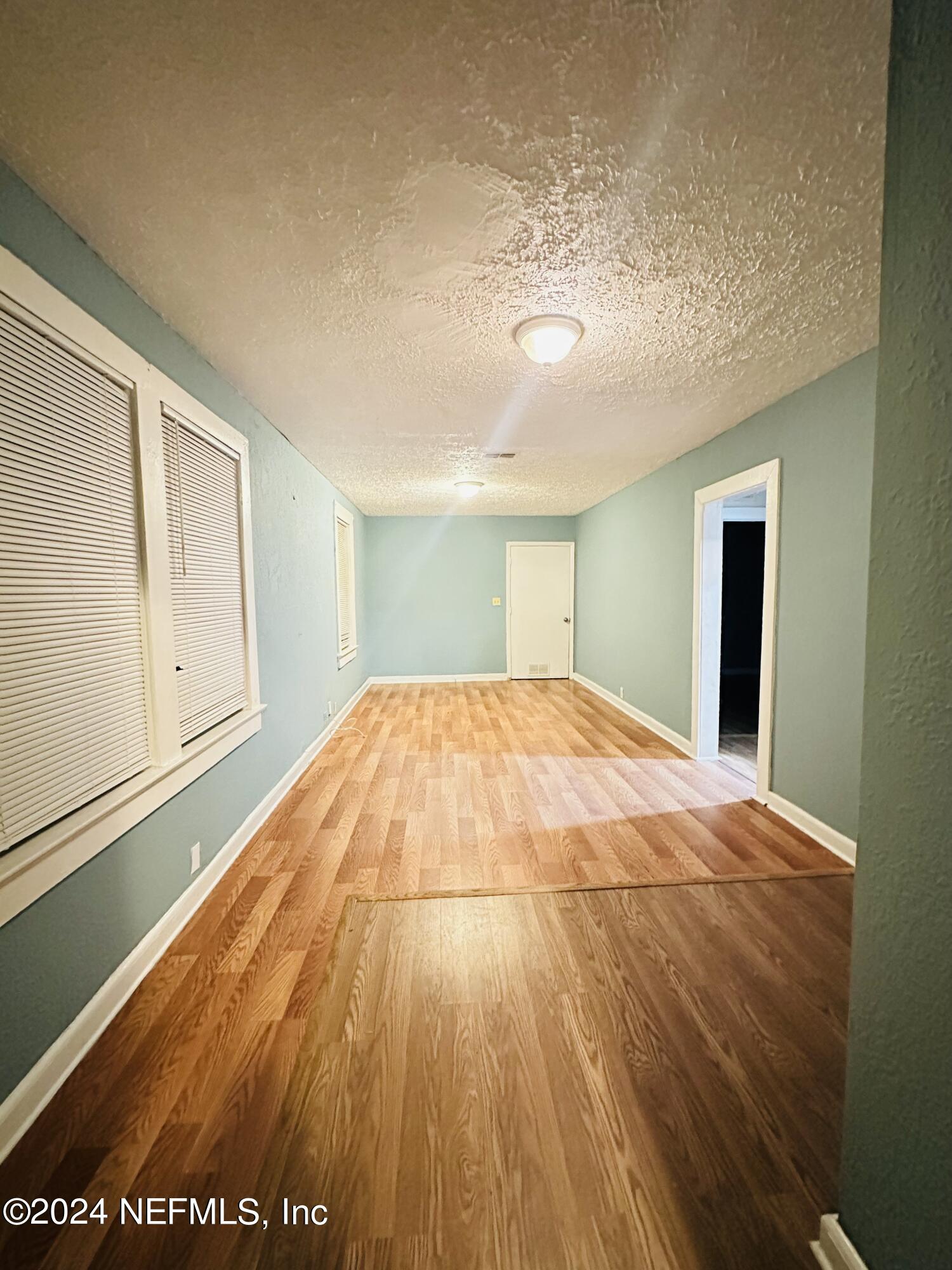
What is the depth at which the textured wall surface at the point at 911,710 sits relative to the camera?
0.69 metres

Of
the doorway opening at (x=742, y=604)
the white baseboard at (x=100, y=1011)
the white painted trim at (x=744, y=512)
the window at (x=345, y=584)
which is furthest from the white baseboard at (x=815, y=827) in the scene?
the window at (x=345, y=584)

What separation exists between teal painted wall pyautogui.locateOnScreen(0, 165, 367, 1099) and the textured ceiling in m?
0.12

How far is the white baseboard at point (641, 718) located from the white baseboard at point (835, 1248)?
3018 mm

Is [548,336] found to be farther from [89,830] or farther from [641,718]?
[641,718]

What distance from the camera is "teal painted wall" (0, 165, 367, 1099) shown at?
120cm

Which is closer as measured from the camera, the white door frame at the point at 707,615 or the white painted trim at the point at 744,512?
the white door frame at the point at 707,615

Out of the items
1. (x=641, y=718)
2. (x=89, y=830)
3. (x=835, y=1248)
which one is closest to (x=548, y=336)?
(x=89, y=830)

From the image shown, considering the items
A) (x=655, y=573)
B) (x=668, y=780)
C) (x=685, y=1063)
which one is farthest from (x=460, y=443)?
(x=685, y=1063)

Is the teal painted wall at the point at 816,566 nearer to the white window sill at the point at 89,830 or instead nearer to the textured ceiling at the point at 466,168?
the textured ceiling at the point at 466,168

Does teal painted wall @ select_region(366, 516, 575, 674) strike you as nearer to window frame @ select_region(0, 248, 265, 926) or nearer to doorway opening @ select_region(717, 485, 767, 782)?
doorway opening @ select_region(717, 485, 767, 782)

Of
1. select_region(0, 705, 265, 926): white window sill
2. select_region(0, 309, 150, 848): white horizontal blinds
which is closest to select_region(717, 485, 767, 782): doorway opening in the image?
select_region(0, 705, 265, 926): white window sill

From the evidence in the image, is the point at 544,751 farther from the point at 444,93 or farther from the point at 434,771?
the point at 444,93

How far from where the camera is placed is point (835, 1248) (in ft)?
2.87

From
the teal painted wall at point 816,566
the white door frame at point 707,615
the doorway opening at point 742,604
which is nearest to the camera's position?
the teal painted wall at point 816,566
